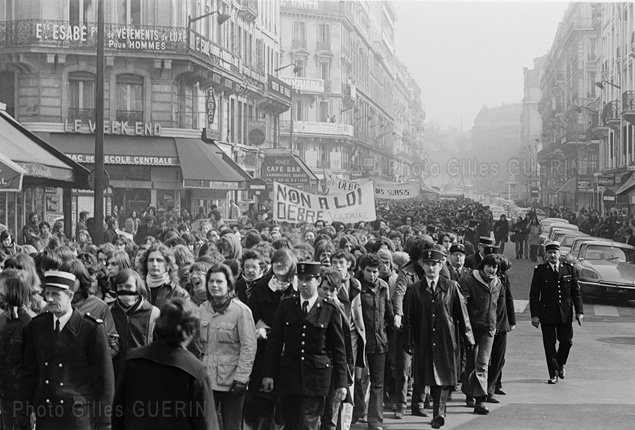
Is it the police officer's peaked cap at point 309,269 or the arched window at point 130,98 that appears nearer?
the police officer's peaked cap at point 309,269

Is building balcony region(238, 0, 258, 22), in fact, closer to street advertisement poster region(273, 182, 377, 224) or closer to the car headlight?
street advertisement poster region(273, 182, 377, 224)

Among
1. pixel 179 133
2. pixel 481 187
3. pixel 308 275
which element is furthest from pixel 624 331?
pixel 481 187

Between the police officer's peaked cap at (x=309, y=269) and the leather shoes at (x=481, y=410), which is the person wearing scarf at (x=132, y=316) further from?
the leather shoes at (x=481, y=410)

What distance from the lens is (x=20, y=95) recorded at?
3556 cm

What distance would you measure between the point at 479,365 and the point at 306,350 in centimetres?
359

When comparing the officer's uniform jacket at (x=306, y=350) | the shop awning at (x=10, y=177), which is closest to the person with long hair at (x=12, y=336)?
the officer's uniform jacket at (x=306, y=350)

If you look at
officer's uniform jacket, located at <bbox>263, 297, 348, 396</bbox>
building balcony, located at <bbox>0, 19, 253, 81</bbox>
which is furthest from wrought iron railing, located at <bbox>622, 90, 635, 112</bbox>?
officer's uniform jacket, located at <bbox>263, 297, 348, 396</bbox>

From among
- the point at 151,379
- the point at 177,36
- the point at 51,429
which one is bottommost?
the point at 51,429

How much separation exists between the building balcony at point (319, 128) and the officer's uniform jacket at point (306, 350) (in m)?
68.0

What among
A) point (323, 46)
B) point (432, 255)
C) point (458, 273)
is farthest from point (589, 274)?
point (323, 46)

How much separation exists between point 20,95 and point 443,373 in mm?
27749

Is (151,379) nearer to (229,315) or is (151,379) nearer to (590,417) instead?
(229,315)

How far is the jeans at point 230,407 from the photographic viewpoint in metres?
8.14

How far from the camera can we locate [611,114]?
59.6 metres
